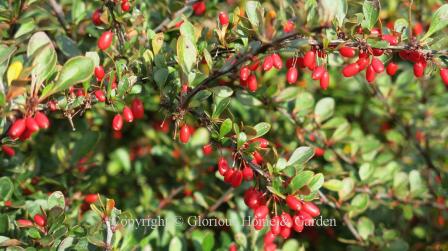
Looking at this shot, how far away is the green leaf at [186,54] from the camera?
5.31 ft

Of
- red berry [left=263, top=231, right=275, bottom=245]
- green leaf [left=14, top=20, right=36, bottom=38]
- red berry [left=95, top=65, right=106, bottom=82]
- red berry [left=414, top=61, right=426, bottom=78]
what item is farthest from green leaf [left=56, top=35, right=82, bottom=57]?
red berry [left=414, top=61, right=426, bottom=78]

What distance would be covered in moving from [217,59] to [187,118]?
233 millimetres

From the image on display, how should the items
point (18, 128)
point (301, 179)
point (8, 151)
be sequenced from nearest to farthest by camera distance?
point (18, 128), point (301, 179), point (8, 151)

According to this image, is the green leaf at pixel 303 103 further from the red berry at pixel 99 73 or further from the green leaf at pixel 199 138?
the red berry at pixel 99 73

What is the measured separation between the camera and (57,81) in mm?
1406

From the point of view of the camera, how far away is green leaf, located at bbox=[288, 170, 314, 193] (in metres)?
1.56

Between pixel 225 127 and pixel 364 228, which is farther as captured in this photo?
pixel 364 228

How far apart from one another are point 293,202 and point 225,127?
311mm

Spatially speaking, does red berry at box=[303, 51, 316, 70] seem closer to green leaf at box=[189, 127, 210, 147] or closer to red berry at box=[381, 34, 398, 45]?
red berry at box=[381, 34, 398, 45]

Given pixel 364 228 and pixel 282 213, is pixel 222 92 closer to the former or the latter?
pixel 282 213

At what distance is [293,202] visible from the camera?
1575 mm

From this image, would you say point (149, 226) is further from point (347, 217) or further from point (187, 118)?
point (347, 217)

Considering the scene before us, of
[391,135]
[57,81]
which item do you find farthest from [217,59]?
[391,135]

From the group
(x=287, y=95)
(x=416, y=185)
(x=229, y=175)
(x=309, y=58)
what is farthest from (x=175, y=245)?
(x=416, y=185)
